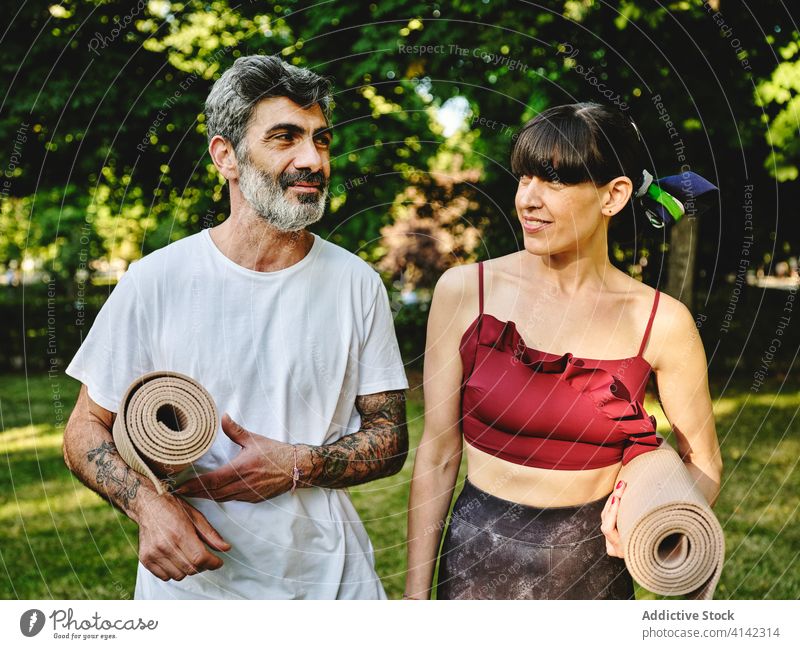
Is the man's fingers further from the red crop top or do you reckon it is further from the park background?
Result: the park background

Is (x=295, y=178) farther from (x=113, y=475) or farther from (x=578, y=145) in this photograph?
(x=113, y=475)

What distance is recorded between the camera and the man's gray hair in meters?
2.27

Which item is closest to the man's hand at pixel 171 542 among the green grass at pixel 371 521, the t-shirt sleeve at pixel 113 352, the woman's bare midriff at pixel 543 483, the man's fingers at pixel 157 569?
the man's fingers at pixel 157 569

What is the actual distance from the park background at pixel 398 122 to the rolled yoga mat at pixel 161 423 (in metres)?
1.17

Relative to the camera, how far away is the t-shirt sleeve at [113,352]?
226 centimetres

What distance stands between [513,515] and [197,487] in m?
0.89


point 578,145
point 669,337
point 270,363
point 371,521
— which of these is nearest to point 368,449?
point 270,363

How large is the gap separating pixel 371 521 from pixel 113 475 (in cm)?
330

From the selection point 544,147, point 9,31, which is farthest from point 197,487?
point 9,31

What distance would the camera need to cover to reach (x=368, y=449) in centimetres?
243

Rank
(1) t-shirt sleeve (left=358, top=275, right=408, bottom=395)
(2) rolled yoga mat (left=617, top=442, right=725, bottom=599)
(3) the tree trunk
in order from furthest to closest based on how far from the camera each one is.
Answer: (3) the tree trunk < (1) t-shirt sleeve (left=358, top=275, right=408, bottom=395) < (2) rolled yoga mat (left=617, top=442, right=725, bottom=599)

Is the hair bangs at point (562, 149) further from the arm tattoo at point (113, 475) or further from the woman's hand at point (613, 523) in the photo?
the arm tattoo at point (113, 475)

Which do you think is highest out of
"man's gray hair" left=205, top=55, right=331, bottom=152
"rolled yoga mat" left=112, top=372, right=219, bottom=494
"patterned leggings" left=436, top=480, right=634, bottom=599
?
"man's gray hair" left=205, top=55, right=331, bottom=152

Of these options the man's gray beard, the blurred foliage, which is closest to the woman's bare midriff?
the man's gray beard
